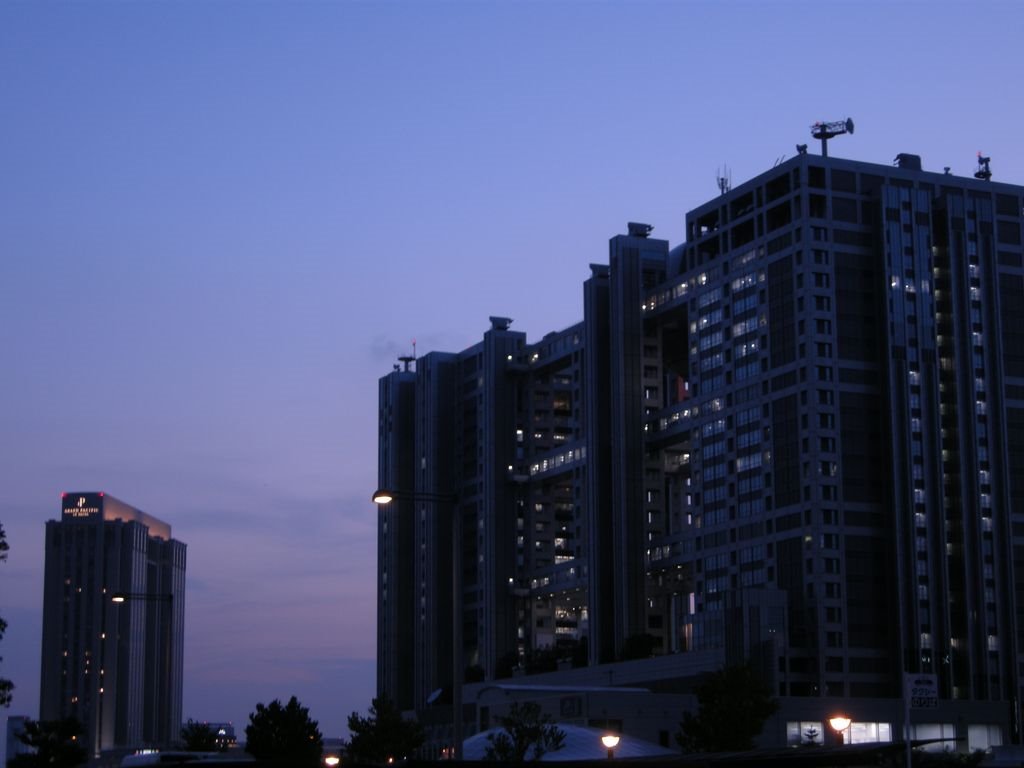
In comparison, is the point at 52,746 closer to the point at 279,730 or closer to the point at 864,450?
the point at 279,730

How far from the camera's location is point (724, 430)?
7338 inches

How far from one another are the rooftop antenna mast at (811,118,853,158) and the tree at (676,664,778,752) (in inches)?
2874

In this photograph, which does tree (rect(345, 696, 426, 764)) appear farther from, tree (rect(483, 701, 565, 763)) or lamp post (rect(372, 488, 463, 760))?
lamp post (rect(372, 488, 463, 760))

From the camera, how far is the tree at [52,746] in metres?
104

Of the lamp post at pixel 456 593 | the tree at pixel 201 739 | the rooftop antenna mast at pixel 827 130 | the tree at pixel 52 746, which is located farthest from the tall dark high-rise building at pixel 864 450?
the lamp post at pixel 456 593

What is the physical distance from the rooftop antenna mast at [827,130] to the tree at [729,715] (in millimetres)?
72999

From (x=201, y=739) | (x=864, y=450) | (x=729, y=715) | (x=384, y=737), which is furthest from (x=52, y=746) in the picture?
(x=864, y=450)

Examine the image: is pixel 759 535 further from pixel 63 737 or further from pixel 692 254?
pixel 63 737

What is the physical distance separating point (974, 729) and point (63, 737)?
90.9m

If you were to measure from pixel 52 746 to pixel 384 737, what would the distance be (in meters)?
64.9

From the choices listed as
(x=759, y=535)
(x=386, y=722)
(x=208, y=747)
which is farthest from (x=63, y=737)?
(x=759, y=535)

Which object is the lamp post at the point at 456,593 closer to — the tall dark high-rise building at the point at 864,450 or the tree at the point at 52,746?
the tree at the point at 52,746

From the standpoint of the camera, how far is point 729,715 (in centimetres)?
13125

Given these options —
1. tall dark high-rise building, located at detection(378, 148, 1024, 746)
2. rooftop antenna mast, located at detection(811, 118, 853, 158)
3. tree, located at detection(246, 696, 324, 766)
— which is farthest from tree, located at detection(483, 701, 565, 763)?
rooftop antenna mast, located at detection(811, 118, 853, 158)
